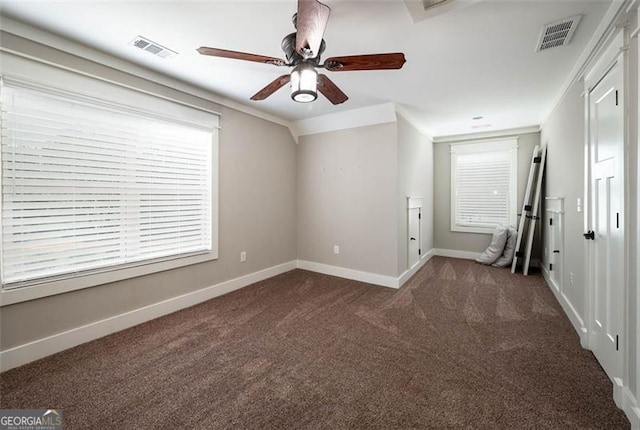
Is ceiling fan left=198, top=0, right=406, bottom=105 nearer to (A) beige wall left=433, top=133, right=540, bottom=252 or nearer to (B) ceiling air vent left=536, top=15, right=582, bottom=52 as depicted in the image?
(B) ceiling air vent left=536, top=15, right=582, bottom=52

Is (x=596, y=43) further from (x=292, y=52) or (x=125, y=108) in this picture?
(x=125, y=108)

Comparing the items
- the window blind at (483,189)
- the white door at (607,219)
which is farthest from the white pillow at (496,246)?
the white door at (607,219)

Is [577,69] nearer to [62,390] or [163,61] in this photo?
[163,61]

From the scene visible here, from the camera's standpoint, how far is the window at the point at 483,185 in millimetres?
5008

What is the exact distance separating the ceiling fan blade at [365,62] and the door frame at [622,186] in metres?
1.35

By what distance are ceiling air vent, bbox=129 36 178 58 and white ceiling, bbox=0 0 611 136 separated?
5cm

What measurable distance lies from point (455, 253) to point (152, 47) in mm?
5741

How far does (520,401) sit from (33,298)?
11.3 ft

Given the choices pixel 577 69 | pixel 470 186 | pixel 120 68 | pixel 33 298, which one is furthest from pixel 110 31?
pixel 470 186

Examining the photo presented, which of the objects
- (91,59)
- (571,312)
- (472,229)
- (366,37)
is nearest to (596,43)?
(366,37)

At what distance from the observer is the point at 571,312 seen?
2650mm

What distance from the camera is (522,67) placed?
2.60 m

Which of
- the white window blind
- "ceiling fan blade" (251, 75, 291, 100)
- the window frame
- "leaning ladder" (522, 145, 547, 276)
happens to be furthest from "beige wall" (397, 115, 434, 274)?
the white window blind

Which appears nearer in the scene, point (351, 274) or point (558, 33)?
point (558, 33)
